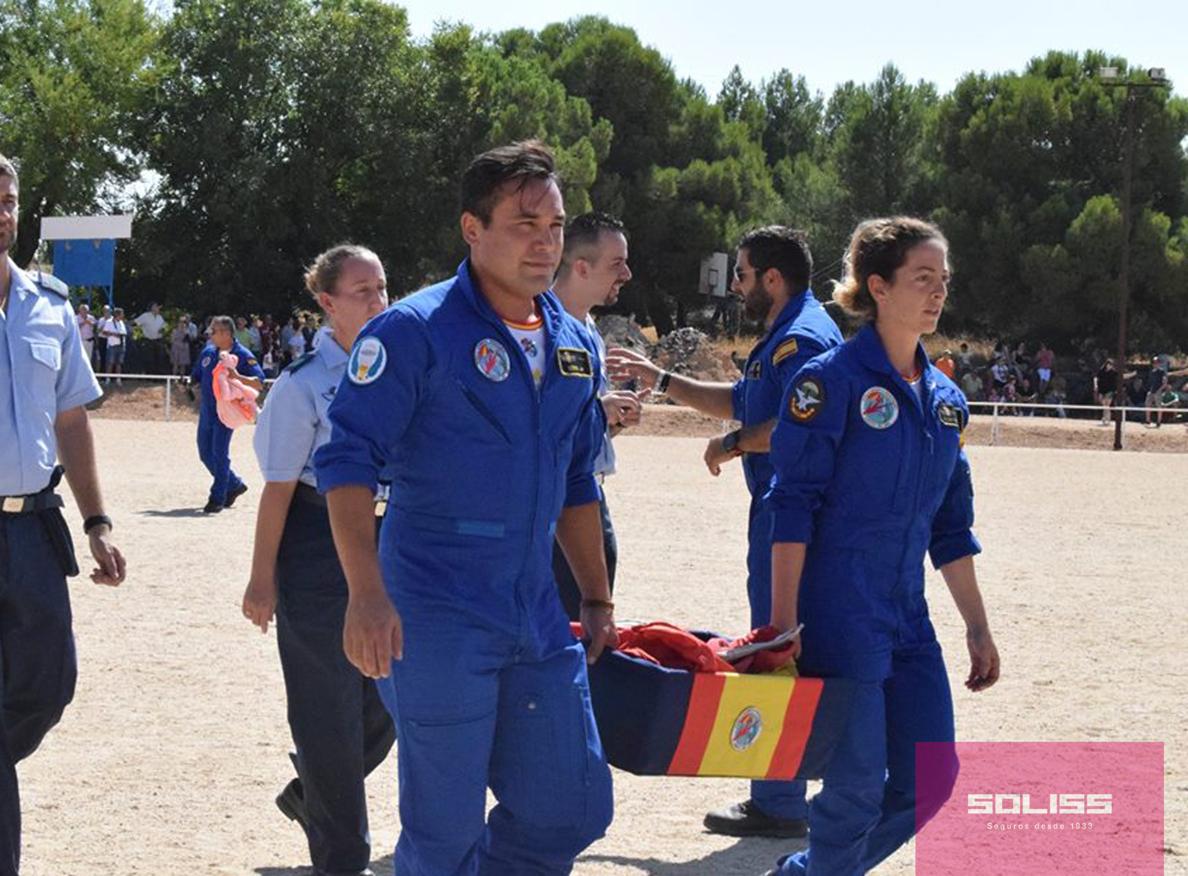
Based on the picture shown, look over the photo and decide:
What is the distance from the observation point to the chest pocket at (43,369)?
486 centimetres

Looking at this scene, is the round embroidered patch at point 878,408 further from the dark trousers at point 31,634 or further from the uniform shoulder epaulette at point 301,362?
the dark trousers at point 31,634

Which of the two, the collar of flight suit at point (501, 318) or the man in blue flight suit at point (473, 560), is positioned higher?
the collar of flight suit at point (501, 318)

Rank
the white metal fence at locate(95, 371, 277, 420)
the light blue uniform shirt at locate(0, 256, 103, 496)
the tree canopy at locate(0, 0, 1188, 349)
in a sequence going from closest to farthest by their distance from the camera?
the light blue uniform shirt at locate(0, 256, 103, 496)
the white metal fence at locate(95, 371, 277, 420)
the tree canopy at locate(0, 0, 1188, 349)

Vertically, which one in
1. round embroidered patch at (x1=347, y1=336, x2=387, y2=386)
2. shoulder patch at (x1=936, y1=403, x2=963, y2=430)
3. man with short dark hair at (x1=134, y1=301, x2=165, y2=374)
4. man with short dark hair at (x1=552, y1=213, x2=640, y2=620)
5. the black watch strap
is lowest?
man with short dark hair at (x1=134, y1=301, x2=165, y2=374)

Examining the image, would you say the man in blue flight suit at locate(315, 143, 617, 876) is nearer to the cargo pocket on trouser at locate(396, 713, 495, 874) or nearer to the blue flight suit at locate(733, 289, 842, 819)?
the cargo pocket on trouser at locate(396, 713, 495, 874)

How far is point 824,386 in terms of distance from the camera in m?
4.59

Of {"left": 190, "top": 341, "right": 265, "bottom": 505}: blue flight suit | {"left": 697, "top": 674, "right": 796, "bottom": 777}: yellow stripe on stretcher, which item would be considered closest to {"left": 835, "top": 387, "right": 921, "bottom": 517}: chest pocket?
{"left": 697, "top": 674, "right": 796, "bottom": 777}: yellow stripe on stretcher

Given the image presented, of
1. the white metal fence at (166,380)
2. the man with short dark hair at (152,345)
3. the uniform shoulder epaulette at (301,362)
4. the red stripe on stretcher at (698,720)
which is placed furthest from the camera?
the man with short dark hair at (152,345)

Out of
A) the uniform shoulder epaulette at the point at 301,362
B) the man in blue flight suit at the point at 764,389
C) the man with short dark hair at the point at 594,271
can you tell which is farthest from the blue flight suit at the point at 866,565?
the man with short dark hair at the point at 594,271

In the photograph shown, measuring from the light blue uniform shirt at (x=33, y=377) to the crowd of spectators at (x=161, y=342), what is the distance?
30.8 metres

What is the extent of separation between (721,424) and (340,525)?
29.6 metres

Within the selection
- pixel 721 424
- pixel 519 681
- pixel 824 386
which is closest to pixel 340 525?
pixel 519 681

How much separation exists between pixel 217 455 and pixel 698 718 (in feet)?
41.9

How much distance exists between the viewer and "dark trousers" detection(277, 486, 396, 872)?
201 inches
